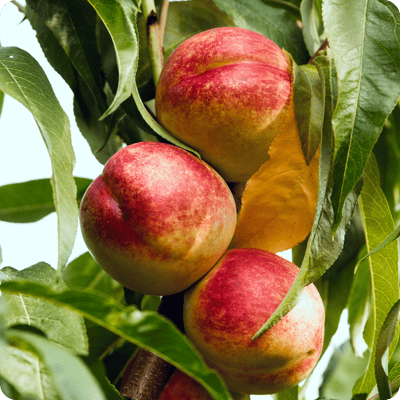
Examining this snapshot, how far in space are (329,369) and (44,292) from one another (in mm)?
733

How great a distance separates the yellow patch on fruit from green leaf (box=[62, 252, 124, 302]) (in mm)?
340

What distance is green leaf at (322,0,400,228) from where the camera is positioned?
0.51 meters

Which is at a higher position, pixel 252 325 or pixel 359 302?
pixel 252 325

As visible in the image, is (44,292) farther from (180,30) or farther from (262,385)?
(180,30)

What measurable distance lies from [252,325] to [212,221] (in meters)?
0.13

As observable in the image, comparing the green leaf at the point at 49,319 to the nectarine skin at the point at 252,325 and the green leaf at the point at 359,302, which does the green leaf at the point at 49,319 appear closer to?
the nectarine skin at the point at 252,325

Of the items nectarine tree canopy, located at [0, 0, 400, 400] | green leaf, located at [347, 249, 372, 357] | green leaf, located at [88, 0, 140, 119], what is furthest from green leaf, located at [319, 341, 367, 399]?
green leaf, located at [88, 0, 140, 119]

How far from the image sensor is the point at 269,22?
841 mm

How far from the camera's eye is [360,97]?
0.53 metres

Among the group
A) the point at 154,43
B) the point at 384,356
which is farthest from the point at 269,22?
the point at 384,356

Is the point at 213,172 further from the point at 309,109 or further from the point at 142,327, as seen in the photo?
the point at 142,327

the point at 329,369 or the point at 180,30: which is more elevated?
the point at 180,30

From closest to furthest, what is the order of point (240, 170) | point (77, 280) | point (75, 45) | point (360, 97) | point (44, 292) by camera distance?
point (44, 292), point (360, 97), point (240, 170), point (75, 45), point (77, 280)

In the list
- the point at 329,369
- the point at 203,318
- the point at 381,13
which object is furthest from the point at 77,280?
the point at 381,13
